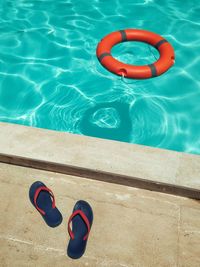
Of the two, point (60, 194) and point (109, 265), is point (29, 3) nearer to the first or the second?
point (60, 194)

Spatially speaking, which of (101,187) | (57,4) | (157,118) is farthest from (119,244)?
(57,4)

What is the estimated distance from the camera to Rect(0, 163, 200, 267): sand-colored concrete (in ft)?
8.59

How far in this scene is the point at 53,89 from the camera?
16.0 ft

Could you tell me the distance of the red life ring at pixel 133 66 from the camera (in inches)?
153

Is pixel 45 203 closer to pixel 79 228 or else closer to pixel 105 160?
pixel 79 228

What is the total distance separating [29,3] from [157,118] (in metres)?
3.76

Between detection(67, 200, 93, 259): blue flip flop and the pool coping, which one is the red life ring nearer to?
the pool coping

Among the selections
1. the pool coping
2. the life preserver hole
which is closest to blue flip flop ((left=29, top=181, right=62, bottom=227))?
the pool coping

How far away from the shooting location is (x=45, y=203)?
2869 mm

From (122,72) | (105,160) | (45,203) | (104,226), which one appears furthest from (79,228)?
(122,72)

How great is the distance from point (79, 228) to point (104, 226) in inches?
9.3

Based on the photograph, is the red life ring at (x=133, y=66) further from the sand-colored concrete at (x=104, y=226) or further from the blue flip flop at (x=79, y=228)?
the blue flip flop at (x=79, y=228)

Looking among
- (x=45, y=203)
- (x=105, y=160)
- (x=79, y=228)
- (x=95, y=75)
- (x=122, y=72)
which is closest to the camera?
(x=79, y=228)

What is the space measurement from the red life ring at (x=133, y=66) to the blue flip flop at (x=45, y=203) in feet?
5.72
